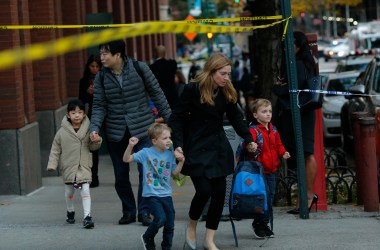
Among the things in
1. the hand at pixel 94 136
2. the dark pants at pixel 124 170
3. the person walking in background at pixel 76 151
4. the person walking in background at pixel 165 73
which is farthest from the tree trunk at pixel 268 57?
the hand at pixel 94 136

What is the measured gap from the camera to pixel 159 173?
8023mm

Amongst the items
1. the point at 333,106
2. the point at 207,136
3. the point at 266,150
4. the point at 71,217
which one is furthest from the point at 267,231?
the point at 333,106

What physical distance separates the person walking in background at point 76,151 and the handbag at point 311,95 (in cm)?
201

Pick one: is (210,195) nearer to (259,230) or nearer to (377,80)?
(259,230)

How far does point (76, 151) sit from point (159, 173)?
1.72 metres

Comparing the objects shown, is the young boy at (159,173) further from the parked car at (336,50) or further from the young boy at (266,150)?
the parked car at (336,50)

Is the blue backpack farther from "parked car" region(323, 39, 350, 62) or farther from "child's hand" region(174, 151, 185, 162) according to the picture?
"parked car" region(323, 39, 350, 62)

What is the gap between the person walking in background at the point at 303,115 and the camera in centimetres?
987

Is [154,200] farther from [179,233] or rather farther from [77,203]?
[77,203]

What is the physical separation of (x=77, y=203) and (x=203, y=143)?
3.73m

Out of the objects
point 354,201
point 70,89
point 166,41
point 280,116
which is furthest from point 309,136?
point 166,41

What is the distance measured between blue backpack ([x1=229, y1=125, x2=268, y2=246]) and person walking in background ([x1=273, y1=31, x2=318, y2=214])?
1.72m

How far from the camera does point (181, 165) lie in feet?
26.1

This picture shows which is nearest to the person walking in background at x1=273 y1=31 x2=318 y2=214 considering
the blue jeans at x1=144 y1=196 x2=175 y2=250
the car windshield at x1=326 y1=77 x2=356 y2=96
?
the blue jeans at x1=144 y1=196 x2=175 y2=250
